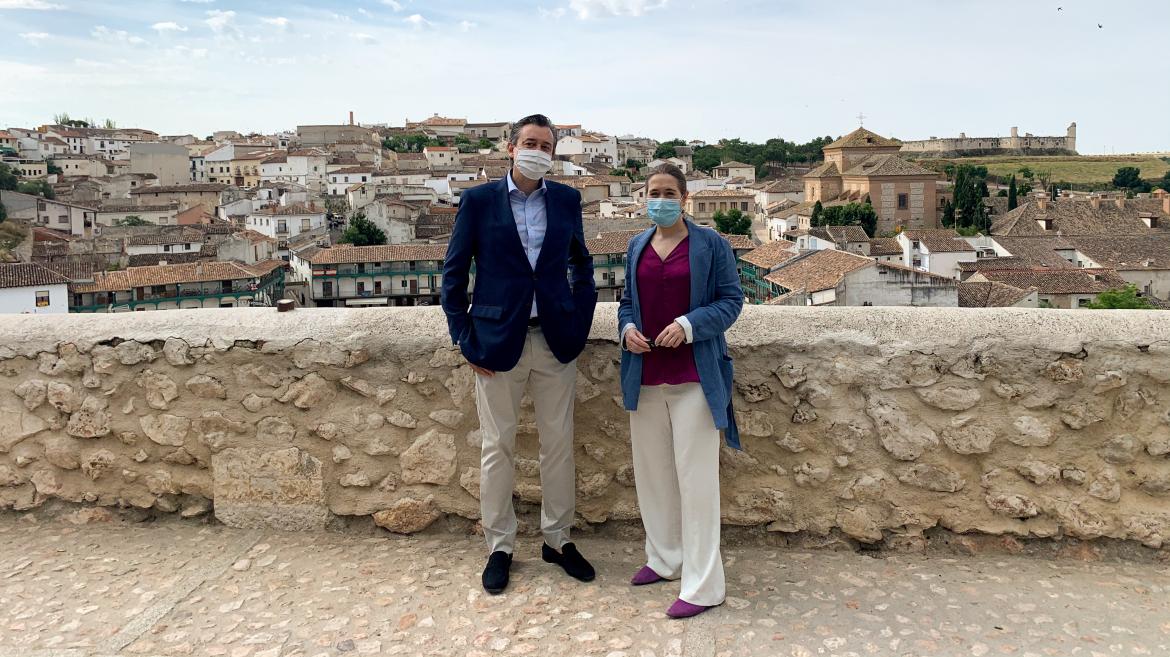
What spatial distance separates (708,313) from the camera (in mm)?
2545

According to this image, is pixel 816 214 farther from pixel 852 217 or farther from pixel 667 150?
pixel 667 150

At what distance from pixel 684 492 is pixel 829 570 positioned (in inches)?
22.9

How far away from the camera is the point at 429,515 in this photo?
10.4 ft

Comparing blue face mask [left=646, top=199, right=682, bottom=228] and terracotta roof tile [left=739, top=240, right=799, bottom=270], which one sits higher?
blue face mask [left=646, top=199, right=682, bottom=228]

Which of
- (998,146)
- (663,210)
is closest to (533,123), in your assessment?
(663,210)

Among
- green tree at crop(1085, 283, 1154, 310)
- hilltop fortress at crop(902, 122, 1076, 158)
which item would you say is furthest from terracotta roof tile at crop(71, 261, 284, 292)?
hilltop fortress at crop(902, 122, 1076, 158)

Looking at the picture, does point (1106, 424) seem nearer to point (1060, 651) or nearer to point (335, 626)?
point (1060, 651)

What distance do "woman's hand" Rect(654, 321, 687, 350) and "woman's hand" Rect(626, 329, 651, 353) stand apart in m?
0.06

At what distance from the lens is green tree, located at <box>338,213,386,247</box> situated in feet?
168

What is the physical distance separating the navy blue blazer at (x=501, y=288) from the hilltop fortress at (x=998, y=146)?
114131 millimetres

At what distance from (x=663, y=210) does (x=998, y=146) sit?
12074 cm

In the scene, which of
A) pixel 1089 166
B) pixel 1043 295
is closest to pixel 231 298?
pixel 1043 295

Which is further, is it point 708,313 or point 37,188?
point 37,188

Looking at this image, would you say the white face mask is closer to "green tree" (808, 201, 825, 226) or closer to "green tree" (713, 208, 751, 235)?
"green tree" (808, 201, 825, 226)
